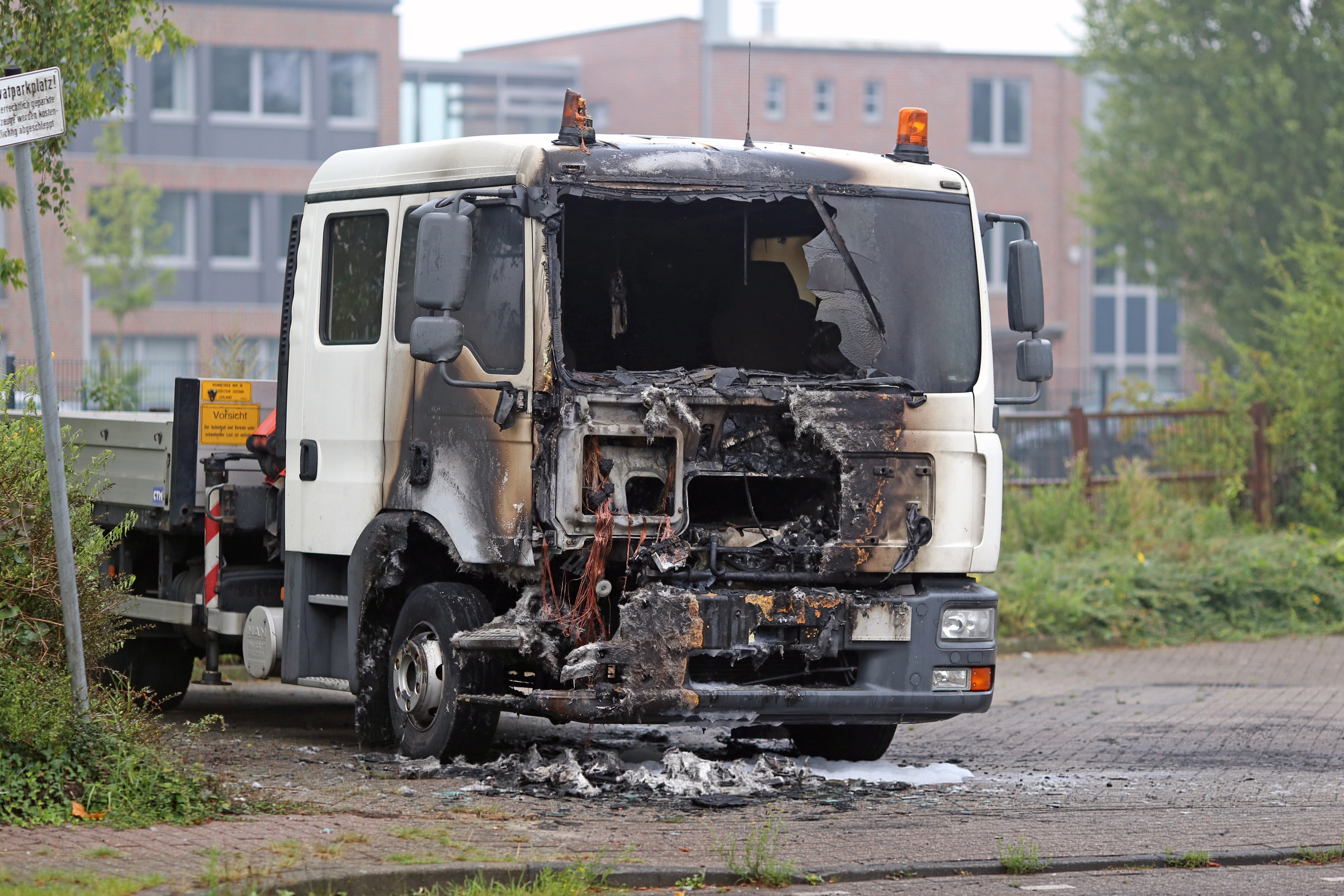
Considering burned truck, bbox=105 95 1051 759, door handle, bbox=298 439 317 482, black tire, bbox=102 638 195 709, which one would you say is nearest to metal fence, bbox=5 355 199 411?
door handle, bbox=298 439 317 482

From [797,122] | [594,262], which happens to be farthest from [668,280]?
[797,122]

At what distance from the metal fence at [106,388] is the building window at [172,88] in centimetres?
2329

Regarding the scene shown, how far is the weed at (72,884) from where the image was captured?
5.46m

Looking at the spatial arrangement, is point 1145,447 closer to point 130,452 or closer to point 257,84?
point 130,452

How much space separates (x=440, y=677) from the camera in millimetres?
8242

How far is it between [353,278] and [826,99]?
1833 inches

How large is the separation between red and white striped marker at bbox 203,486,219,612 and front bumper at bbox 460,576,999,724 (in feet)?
7.85

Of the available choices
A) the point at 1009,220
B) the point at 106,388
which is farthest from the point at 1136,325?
the point at 1009,220

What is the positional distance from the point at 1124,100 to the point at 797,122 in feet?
62.1

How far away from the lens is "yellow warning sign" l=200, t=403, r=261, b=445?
10.0 metres

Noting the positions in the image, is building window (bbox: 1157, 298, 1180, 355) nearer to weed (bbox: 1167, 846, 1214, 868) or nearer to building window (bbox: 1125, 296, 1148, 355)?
building window (bbox: 1125, 296, 1148, 355)

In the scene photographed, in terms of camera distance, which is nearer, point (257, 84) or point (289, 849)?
point (289, 849)

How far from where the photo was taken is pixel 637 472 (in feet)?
25.6

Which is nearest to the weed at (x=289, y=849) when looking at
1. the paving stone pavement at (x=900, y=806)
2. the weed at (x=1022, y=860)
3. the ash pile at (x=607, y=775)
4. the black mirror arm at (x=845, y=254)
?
the paving stone pavement at (x=900, y=806)
